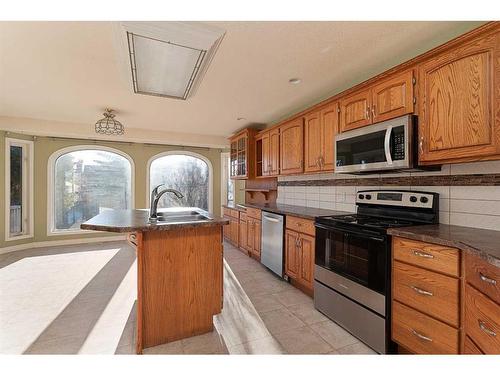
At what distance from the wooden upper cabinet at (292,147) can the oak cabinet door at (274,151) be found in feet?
0.28

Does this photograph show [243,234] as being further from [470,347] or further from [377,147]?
[470,347]

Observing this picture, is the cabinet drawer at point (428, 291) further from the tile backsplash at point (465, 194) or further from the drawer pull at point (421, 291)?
the tile backsplash at point (465, 194)

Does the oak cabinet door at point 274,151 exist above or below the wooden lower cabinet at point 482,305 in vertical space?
above

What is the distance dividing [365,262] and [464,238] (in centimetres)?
64

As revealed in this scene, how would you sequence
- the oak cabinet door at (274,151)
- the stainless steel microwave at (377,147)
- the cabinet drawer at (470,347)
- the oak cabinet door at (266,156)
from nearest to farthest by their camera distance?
the cabinet drawer at (470,347) < the stainless steel microwave at (377,147) < the oak cabinet door at (274,151) < the oak cabinet door at (266,156)

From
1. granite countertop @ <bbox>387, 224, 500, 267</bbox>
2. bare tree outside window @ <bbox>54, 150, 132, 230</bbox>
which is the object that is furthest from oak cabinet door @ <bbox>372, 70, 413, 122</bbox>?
bare tree outside window @ <bbox>54, 150, 132, 230</bbox>

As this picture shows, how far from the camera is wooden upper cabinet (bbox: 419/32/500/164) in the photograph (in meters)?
1.42

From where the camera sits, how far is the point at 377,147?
2076mm

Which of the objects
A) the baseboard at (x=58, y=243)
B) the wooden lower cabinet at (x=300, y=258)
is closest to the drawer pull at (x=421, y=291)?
the wooden lower cabinet at (x=300, y=258)

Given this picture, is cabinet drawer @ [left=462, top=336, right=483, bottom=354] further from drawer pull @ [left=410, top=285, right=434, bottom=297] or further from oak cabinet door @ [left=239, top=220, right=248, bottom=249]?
oak cabinet door @ [left=239, top=220, right=248, bottom=249]

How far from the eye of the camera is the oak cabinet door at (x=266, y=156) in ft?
13.0

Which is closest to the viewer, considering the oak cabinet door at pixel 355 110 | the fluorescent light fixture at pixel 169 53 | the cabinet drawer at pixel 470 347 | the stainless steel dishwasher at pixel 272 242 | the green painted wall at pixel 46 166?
the cabinet drawer at pixel 470 347

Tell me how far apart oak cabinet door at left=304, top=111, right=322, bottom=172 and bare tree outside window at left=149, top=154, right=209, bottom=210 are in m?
3.53
